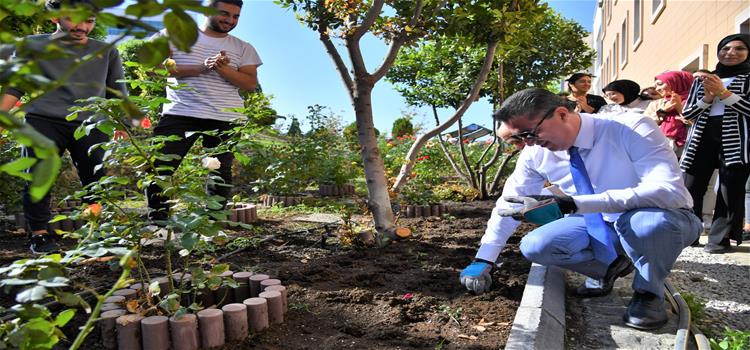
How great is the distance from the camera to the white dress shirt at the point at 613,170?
2146mm

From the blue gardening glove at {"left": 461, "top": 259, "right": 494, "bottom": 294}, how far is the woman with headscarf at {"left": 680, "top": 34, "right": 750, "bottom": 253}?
6.86ft

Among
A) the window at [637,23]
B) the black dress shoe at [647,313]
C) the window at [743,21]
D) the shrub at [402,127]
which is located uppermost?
the window at [637,23]

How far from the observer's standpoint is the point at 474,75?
7.33 metres

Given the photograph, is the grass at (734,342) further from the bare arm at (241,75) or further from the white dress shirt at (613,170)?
the bare arm at (241,75)

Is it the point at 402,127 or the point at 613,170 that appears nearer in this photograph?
the point at 613,170

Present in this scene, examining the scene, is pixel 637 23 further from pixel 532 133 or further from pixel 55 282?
pixel 55 282

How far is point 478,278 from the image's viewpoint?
2.54m

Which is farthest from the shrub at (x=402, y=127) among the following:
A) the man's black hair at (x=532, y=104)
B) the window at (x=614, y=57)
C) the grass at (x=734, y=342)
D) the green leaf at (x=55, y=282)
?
the green leaf at (x=55, y=282)

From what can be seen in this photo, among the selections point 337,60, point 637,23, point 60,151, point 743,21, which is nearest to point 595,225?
point 337,60

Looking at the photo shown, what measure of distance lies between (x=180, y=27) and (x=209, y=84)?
9.87ft

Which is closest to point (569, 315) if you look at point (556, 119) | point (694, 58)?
point (556, 119)

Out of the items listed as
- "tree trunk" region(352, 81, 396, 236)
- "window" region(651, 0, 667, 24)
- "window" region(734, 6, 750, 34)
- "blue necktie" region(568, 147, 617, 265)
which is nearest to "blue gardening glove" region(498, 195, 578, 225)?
"blue necktie" region(568, 147, 617, 265)

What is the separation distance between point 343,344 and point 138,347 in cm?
72

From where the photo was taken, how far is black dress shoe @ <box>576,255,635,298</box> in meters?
2.45
